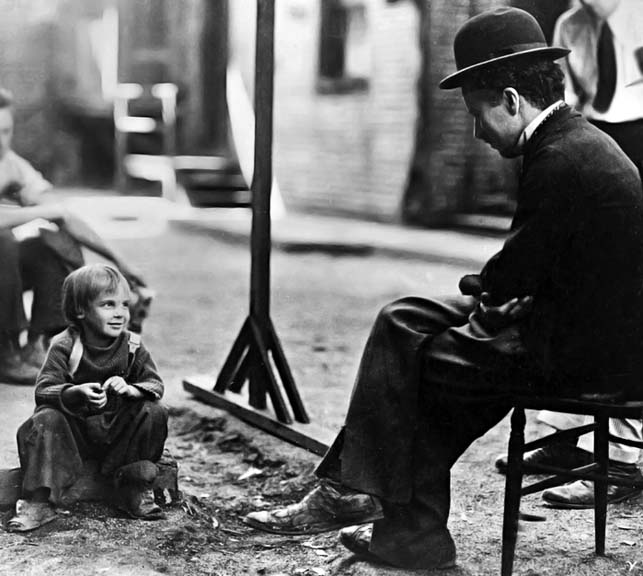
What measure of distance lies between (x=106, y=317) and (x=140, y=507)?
69 centimetres

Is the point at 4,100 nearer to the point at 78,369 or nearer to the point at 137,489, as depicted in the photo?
the point at 78,369

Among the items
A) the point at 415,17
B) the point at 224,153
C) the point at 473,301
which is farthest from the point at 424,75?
the point at 473,301

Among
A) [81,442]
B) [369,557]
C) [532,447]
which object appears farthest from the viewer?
[81,442]

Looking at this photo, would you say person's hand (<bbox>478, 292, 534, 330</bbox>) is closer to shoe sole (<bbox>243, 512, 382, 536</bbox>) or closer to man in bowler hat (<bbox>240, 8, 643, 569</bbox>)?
man in bowler hat (<bbox>240, 8, 643, 569</bbox>)

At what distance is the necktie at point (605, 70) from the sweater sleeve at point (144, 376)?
2.35 m

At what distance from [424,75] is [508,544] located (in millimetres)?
8539

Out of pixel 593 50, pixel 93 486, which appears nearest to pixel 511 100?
pixel 93 486

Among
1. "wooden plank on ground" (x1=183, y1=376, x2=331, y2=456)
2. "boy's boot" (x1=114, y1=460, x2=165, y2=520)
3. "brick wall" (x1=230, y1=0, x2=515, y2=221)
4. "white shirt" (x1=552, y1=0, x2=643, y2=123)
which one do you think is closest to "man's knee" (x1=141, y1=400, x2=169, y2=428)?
"boy's boot" (x1=114, y1=460, x2=165, y2=520)

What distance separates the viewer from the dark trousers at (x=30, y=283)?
550 centimetres

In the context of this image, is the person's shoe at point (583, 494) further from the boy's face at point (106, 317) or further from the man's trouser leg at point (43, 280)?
the man's trouser leg at point (43, 280)

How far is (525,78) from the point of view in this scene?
10.8 ft

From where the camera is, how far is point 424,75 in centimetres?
1145

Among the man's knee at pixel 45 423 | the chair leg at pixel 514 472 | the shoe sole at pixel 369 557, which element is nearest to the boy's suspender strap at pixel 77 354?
the man's knee at pixel 45 423

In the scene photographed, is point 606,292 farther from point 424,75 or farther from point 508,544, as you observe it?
point 424,75
